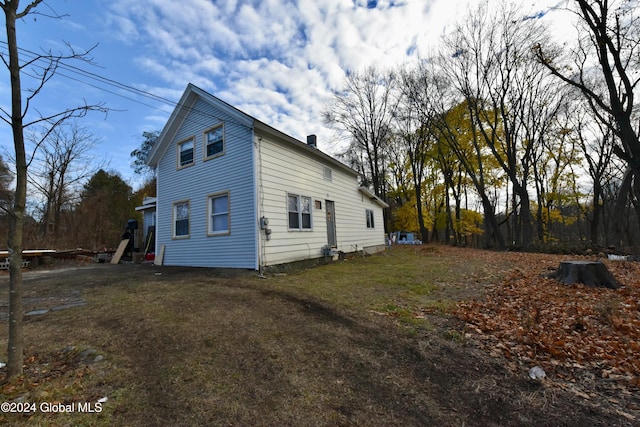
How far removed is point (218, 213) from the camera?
31.3ft

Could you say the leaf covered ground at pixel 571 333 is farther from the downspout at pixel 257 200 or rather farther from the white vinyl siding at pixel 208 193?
the white vinyl siding at pixel 208 193

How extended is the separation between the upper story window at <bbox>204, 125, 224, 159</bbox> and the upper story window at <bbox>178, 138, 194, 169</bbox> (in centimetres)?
94

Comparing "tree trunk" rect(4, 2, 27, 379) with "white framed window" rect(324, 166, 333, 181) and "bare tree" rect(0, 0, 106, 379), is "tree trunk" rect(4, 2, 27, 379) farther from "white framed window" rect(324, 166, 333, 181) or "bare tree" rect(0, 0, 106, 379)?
"white framed window" rect(324, 166, 333, 181)

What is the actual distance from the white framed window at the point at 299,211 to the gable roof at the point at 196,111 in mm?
1950

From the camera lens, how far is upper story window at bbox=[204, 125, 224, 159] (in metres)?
9.74

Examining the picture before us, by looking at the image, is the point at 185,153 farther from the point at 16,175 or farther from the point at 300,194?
the point at 16,175

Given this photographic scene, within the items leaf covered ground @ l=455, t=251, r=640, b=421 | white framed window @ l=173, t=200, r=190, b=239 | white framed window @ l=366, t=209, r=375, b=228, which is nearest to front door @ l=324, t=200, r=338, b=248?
white framed window @ l=366, t=209, r=375, b=228

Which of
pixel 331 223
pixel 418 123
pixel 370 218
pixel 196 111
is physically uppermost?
pixel 418 123

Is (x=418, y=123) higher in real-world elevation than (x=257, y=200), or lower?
higher

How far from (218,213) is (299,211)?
2.81m

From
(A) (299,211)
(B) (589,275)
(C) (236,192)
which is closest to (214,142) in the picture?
(C) (236,192)

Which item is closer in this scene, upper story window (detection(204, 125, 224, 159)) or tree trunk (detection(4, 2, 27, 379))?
tree trunk (detection(4, 2, 27, 379))

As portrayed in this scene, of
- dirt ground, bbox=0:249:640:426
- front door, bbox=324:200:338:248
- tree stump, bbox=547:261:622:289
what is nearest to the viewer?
dirt ground, bbox=0:249:640:426

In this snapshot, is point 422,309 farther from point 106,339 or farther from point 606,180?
point 606,180
